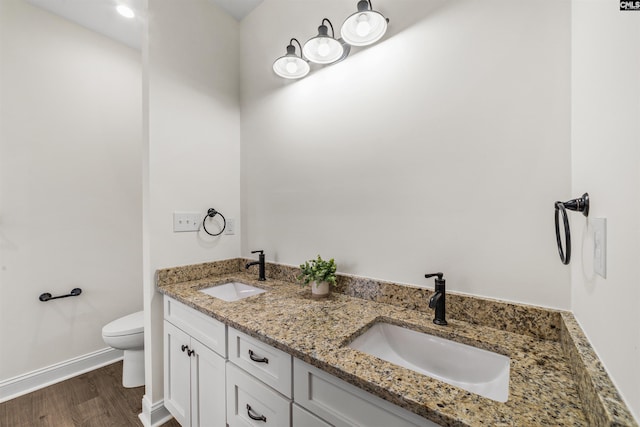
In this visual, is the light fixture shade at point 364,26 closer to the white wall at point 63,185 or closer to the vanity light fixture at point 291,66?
the vanity light fixture at point 291,66

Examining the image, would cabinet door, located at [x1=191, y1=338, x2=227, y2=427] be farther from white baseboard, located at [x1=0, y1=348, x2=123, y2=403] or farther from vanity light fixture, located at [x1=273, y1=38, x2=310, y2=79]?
vanity light fixture, located at [x1=273, y1=38, x2=310, y2=79]

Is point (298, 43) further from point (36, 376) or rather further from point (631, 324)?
point (36, 376)

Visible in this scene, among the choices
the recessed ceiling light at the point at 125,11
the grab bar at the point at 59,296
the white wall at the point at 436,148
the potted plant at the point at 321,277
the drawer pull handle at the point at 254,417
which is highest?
the recessed ceiling light at the point at 125,11

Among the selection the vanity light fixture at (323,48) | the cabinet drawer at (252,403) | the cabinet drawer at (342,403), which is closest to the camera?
the cabinet drawer at (342,403)

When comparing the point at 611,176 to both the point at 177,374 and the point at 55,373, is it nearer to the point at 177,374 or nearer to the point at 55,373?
the point at 177,374

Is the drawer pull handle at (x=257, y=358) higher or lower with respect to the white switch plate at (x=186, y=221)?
lower

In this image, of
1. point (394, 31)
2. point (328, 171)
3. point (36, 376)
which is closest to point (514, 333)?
point (328, 171)

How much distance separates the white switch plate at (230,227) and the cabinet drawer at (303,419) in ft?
4.30

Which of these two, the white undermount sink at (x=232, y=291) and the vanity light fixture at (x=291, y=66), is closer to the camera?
the vanity light fixture at (x=291, y=66)

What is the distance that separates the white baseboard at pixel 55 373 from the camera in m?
1.72

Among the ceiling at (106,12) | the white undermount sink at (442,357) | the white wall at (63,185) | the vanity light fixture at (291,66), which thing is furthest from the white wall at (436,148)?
the white wall at (63,185)

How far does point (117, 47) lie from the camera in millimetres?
2227

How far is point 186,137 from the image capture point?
5.51ft

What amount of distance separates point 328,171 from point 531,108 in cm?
90
